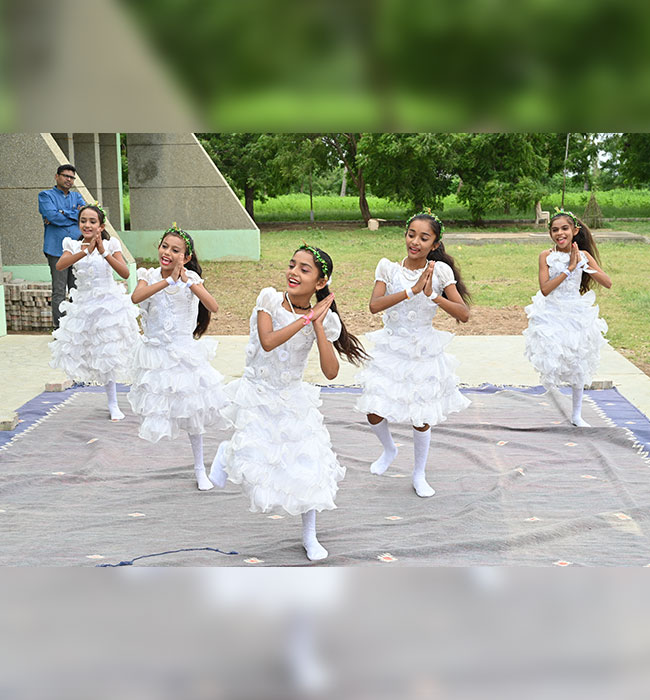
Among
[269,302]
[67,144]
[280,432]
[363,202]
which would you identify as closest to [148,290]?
[269,302]

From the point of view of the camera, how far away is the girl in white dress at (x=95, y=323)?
21.3ft

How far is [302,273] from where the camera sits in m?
3.98

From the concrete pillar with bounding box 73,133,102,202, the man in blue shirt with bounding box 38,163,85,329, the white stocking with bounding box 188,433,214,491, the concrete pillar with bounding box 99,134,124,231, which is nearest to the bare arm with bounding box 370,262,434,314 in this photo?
the white stocking with bounding box 188,433,214,491

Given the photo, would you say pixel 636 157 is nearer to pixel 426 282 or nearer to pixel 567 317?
pixel 567 317

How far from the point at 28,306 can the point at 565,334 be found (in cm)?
677

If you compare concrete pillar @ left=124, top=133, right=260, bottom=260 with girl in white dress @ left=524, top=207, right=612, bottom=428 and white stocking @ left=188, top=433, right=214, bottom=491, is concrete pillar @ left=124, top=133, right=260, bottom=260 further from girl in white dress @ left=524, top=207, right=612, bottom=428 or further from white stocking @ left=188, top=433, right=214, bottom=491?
white stocking @ left=188, top=433, right=214, bottom=491

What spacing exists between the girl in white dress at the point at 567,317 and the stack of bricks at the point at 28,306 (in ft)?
20.6

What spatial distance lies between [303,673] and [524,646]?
434 mm

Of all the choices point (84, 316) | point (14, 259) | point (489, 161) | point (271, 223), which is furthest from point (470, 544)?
point (271, 223)

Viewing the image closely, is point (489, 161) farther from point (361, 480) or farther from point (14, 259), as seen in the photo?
point (361, 480)

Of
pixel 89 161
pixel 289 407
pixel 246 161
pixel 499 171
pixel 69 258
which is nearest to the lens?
pixel 289 407

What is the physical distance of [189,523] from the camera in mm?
4684
